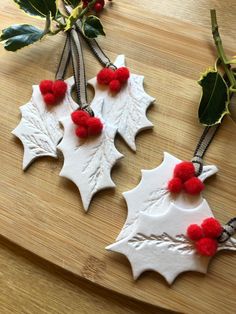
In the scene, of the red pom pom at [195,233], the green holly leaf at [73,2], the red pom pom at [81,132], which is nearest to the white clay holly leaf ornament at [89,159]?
the red pom pom at [81,132]

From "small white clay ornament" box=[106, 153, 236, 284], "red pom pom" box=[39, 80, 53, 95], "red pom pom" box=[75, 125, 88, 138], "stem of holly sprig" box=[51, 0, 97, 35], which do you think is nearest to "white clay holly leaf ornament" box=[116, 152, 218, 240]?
"small white clay ornament" box=[106, 153, 236, 284]

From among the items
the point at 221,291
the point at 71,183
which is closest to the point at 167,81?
the point at 71,183

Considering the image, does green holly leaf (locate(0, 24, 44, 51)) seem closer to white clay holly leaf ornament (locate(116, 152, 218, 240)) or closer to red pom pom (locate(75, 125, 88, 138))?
red pom pom (locate(75, 125, 88, 138))

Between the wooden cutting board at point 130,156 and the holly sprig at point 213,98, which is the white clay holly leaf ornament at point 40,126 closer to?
the wooden cutting board at point 130,156

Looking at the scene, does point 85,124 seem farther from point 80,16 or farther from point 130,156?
point 80,16

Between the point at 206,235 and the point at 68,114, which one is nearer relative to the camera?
the point at 206,235

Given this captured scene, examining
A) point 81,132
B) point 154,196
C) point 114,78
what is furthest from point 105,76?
point 154,196

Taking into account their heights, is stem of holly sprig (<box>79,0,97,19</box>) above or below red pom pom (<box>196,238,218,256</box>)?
above
